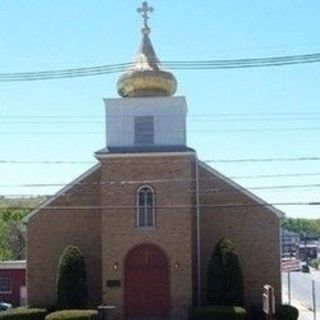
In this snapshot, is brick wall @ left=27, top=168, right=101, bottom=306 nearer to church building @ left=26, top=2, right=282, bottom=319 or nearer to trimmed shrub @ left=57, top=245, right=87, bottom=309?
church building @ left=26, top=2, right=282, bottom=319

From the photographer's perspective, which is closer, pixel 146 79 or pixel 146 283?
pixel 146 283

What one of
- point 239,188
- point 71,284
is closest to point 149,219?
point 71,284

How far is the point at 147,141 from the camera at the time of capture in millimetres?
33250

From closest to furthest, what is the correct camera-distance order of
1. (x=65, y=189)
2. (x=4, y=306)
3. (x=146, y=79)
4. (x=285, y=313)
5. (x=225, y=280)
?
(x=285, y=313) → (x=225, y=280) → (x=146, y=79) → (x=65, y=189) → (x=4, y=306)

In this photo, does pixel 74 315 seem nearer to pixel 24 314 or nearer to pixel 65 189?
pixel 24 314

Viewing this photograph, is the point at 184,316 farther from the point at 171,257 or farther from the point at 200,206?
the point at 200,206

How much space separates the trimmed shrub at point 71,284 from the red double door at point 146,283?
1888 millimetres

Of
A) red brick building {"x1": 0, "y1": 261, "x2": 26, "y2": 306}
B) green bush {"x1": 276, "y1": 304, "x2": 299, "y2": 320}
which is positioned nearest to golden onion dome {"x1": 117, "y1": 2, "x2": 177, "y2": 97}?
green bush {"x1": 276, "y1": 304, "x2": 299, "y2": 320}

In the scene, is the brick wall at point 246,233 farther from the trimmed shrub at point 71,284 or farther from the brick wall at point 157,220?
the trimmed shrub at point 71,284

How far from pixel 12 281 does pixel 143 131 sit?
1950 centimetres

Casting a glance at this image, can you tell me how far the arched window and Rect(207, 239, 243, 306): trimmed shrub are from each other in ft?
10.1

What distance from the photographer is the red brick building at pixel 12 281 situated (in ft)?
158

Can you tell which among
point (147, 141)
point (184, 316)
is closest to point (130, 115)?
point (147, 141)

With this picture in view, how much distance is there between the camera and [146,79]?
33.3m
